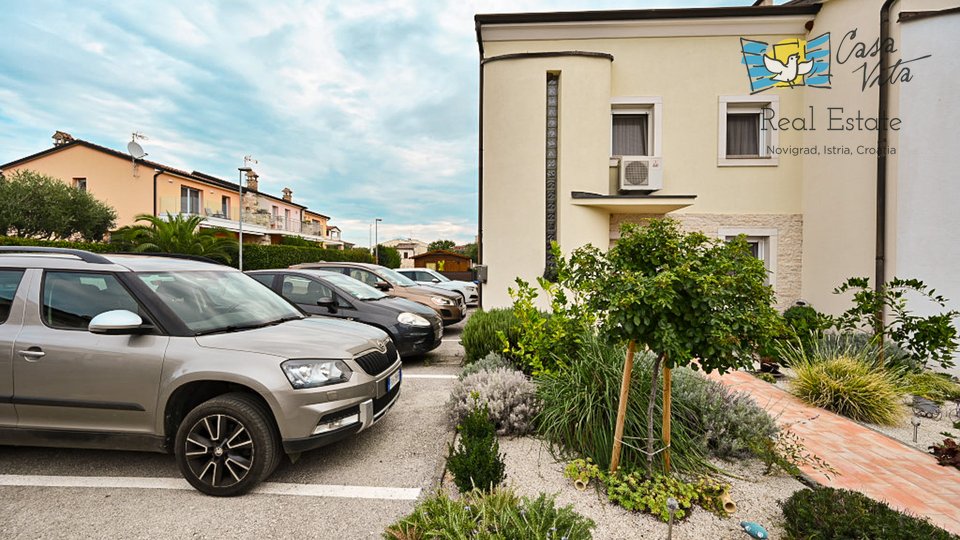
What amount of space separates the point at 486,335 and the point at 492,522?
125 inches

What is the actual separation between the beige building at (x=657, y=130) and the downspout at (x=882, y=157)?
53.0 inches

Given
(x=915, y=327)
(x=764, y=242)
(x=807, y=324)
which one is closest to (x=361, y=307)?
(x=807, y=324)

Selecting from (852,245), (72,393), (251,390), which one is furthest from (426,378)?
(852,245)

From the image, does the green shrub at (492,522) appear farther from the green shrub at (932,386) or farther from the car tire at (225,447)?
the green shrub at (932,386)

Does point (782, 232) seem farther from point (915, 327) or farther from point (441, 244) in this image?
point (441, 244)

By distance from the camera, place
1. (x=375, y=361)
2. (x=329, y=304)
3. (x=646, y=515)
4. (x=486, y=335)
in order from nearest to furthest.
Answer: (x=646, y=515) → (x=375, y=361) → (x=486, y=335) → (x=329, y=304)

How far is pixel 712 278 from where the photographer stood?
83.0 inches

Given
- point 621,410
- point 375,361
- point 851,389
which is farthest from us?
point 851,389

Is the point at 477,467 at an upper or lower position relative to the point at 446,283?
lower

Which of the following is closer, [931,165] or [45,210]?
[931,165]

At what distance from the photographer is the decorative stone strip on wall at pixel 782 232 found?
26.0 ft

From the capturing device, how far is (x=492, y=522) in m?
1.95

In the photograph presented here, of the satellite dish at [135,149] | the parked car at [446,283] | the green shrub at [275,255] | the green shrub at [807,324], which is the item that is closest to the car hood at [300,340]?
the green shrub at [807,324]

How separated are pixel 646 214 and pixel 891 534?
7.22 m
